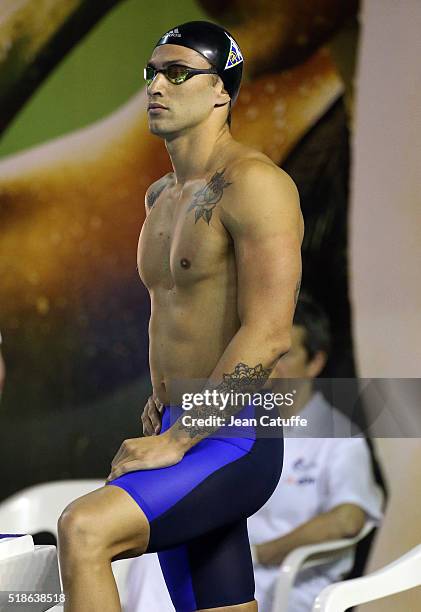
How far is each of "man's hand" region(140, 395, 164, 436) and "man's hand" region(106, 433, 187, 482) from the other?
254 mm

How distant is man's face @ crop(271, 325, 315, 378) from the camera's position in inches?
122

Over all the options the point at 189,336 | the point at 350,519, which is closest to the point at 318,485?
the point at 350,519

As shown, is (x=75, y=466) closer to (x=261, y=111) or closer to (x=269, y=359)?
(x=261, y=111)

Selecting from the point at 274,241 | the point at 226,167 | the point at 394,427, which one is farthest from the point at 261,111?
the point at 274,241

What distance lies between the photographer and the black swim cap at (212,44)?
1967 mm

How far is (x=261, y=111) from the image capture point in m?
3.26

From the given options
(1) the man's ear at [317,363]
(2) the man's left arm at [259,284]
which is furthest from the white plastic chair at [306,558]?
(2) the man's left arm at [259,284]

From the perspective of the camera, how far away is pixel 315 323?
3.19m

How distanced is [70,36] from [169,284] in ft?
5.08

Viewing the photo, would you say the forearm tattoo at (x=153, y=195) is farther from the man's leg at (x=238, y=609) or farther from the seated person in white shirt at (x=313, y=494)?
the seated person in white shirt at (x=313, y=494)

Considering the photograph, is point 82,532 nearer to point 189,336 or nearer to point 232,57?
point 189,336

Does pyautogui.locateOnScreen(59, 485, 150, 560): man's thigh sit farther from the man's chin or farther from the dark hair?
the dark hair

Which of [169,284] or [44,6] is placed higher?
[44,6]

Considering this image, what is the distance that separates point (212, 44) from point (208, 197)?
12.2 inches
